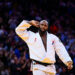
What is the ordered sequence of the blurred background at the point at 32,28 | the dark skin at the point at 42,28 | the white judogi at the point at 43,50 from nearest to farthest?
the white judogi at the point at 43,50 → the dark skin at the point at 42,28 → the blurred background at the point at 32,28

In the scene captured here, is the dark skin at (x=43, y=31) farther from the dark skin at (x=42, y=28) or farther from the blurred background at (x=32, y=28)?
the blurred background at (x=32, y=28)

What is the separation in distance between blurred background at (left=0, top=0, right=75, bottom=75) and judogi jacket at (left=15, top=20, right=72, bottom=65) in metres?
3.43

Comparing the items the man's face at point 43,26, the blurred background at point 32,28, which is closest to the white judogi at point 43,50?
the man's face at point 43,26

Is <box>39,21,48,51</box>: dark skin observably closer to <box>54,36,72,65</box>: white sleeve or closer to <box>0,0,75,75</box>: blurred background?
<box>54,36,72,65</box>: white sleeve

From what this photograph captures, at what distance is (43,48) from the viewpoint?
6777 millimetres

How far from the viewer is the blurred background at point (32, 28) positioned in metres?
10.9

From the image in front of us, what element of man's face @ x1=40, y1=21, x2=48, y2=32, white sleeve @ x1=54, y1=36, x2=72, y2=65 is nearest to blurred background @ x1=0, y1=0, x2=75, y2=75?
white sleeve @ x1=54, y1=36, x2=72, y2=65

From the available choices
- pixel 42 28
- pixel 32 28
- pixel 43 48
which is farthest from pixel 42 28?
pixel 32 28

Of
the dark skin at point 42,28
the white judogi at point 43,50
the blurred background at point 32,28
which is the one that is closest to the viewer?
the white judogi at point 43,50

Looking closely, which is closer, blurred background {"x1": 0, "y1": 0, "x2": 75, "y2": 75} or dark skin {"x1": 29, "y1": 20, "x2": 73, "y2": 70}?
dark skin {"x1": 29, "y1": 20, "x2": 73, "y2": 70}

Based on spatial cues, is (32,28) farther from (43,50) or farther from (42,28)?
(43,50)

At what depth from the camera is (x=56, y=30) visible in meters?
13.1

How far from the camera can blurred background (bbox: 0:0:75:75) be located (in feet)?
35.9

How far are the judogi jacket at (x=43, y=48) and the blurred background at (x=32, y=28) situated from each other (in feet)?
11.3
